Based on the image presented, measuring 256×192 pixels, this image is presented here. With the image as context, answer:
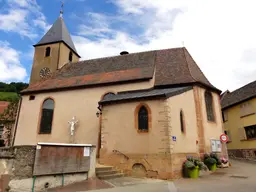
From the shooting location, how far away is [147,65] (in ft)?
59.1

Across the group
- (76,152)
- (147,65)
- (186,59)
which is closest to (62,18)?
(147,65)

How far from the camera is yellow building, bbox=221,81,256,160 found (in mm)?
18875

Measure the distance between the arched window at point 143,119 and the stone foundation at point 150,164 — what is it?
154 centimetres

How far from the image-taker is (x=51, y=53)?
22609 millimetres

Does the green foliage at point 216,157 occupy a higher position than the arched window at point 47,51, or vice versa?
the arched window at point 47,51

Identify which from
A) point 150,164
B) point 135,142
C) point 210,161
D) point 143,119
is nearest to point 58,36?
point 143,119

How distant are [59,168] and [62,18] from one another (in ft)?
79.8

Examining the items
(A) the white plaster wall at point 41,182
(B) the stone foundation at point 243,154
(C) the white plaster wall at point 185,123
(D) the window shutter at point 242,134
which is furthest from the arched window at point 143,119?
(D) the window shutter at point 242,134

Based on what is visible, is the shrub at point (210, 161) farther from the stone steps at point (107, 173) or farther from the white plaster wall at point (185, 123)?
the stone steps at point (107, 173)

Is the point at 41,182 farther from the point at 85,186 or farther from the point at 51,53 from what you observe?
the point at 51,53

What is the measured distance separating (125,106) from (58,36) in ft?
52.1

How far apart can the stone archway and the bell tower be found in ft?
49.7

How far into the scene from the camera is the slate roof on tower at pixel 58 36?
23.3 metres

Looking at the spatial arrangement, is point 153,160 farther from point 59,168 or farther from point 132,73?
point 132,73
